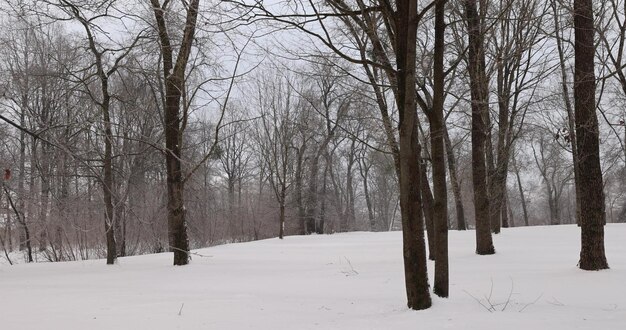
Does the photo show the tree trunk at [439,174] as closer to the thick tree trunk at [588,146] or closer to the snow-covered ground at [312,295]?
the snow-covered ground at [312,295]

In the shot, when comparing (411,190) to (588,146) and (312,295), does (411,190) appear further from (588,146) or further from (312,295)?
(588,146)

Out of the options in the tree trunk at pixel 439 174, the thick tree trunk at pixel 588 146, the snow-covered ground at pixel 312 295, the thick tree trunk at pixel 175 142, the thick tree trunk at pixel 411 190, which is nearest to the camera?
the snow-covered ground at pixel 312 295

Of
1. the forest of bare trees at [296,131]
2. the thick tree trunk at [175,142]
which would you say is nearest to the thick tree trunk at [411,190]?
the forest of bare trees at [296,131]

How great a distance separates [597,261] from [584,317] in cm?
379

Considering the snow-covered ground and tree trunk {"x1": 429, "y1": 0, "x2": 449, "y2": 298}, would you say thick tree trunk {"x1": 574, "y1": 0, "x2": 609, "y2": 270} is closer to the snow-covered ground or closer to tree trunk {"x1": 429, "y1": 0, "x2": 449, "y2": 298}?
the snow-covered ground

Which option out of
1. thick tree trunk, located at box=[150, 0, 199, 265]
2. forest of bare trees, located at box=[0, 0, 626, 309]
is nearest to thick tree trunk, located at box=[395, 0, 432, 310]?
forest of bare trees, located at box=[0, 0, 626, 309]

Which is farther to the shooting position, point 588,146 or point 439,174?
point 588,146

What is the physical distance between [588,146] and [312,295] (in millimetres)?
4652

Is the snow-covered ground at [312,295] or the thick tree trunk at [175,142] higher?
the thick tree trunk at [175,142]

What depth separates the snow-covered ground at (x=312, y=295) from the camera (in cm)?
480

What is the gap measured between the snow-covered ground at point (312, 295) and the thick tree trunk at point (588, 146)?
0.42 metres

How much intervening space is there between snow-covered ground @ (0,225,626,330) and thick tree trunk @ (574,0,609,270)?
1.39 feet

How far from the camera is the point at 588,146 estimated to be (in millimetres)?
7742

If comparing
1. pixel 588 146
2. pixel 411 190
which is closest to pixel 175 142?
pixel 411 190
